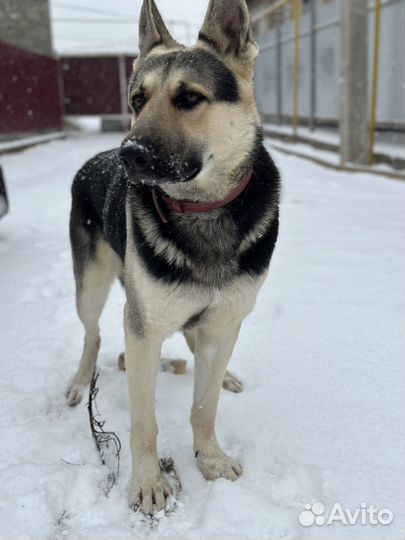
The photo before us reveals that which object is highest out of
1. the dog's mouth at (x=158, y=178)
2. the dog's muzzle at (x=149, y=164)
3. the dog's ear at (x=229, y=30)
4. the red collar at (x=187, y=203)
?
the dog's ear at (x=229, y=30)

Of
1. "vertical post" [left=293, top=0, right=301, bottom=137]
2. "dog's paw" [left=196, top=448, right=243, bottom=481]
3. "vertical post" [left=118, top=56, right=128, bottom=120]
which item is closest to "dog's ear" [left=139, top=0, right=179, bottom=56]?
"dog's paw" [left=196, top=448, right=243, bottom=481]

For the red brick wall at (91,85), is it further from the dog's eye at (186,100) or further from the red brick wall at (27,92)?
the dog's eye at (186,100)

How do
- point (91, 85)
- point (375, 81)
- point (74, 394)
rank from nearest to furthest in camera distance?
1. point (74, 394)
2. point (375, 81)
3. point (91, 85)

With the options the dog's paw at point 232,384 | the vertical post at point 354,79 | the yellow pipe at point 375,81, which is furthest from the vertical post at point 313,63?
the dog's paw at point 232,384

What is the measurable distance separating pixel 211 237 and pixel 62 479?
108cm

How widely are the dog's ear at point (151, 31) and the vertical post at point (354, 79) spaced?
23.5ft

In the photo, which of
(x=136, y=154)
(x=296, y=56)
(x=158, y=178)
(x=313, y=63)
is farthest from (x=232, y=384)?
(x=296, y=56)

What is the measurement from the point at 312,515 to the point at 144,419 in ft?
2.32

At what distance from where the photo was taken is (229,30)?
2.06 m

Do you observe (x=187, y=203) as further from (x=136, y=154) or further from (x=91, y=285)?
(x=91, y=285)

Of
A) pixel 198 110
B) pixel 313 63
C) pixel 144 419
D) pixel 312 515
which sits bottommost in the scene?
pixel 312 515

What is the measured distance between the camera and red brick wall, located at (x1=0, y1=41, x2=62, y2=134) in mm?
12703

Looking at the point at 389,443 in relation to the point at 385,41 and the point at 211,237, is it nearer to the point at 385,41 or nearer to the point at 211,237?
the point at 211,237

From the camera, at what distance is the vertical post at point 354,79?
8617 mm
